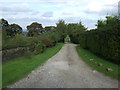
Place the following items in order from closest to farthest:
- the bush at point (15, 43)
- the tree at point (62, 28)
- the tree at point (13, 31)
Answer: the bush at point (15, 43) → the tree at point (13, 31) → the tree at point (62, 28)

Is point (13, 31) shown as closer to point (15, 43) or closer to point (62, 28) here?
point (15, 43)

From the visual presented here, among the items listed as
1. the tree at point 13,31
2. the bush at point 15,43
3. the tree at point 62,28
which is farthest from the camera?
the tree at point 62,28

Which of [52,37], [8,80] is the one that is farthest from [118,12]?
[52,37]

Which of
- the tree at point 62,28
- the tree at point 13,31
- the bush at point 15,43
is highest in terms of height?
the tree at point 62,28

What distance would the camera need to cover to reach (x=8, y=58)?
15.3 meters

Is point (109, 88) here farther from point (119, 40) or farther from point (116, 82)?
point (119, 40)

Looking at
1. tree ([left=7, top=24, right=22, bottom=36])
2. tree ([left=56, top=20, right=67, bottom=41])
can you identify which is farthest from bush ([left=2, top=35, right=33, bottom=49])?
tree ([left=56, top=20, right=67, bottom=41])

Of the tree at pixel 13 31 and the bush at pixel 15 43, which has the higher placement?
the tree at pixel 13 31

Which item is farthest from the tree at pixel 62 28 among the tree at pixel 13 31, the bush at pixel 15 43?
the bush at pixel 15 43

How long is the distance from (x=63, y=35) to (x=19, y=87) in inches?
1929

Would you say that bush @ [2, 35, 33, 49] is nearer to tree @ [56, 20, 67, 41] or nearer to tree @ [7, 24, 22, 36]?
tree @ [7, 24, 22, 36]

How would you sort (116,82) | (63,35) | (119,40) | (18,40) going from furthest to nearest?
(63,35) → (18,40) → (119,40) → (116,82)

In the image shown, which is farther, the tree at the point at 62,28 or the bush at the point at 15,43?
the tree at the point at 62,28

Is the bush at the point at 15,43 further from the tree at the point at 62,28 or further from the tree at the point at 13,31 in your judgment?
the tree at the point at 62,28
